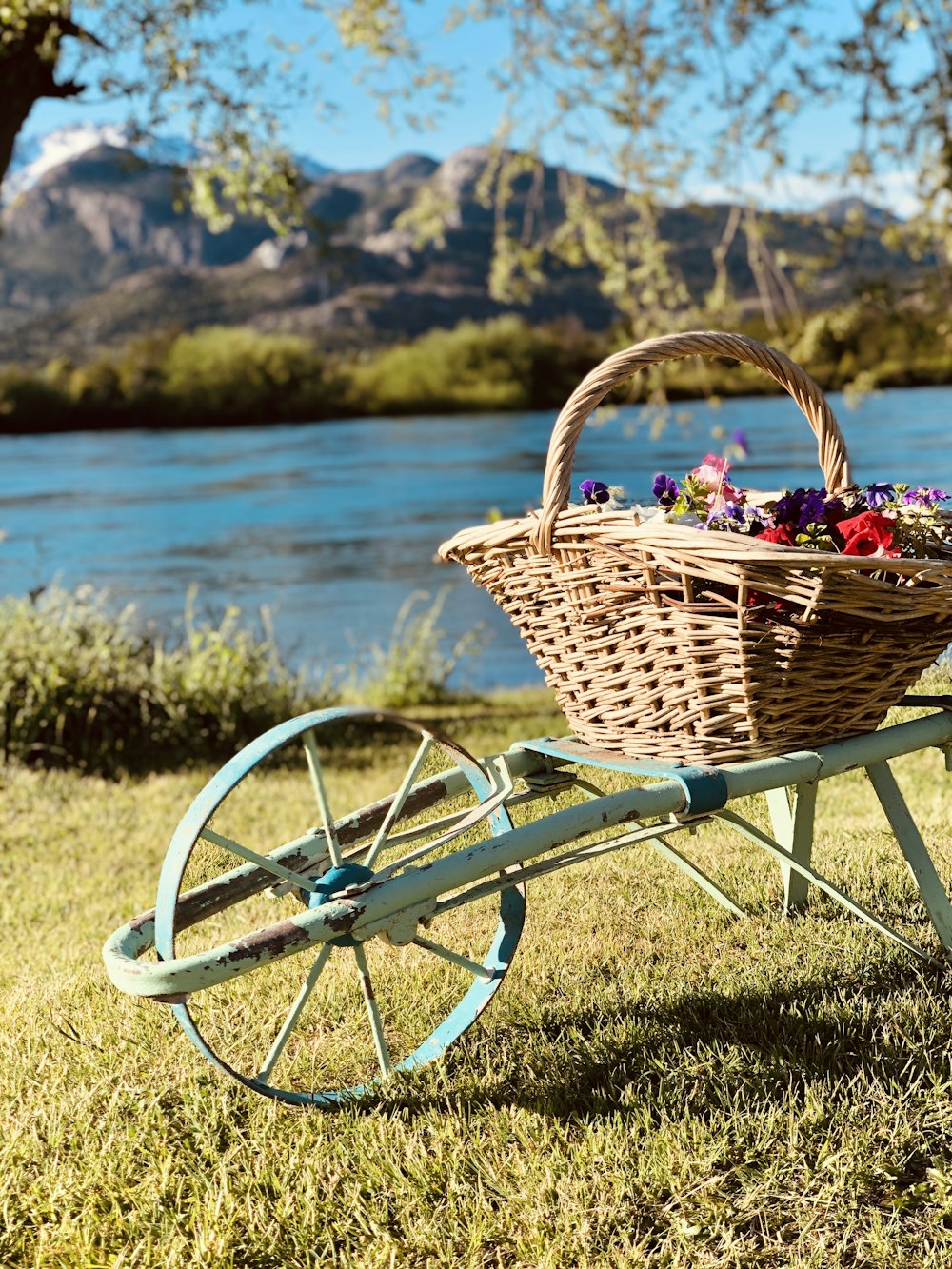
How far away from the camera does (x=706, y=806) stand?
1.89 m

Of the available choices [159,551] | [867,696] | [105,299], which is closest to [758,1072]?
[867,696]

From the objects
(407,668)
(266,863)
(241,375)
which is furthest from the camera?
(241,375)

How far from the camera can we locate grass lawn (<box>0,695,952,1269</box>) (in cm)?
166

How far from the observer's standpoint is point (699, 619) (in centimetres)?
189

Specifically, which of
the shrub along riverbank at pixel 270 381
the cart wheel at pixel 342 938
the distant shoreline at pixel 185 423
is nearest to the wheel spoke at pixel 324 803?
the cart wheel at pixel 342 938

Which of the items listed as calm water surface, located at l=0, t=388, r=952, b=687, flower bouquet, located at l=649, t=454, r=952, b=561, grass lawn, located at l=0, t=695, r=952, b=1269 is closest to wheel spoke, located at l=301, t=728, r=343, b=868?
grass lawn, located at l=0, t=695, r=952, b=1269

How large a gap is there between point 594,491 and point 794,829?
825 millimetres

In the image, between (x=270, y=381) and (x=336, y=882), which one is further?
(x=270, y=381)

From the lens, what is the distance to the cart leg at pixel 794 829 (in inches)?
94.9

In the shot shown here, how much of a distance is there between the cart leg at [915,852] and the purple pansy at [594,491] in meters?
0.70

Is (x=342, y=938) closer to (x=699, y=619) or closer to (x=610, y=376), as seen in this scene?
(x=699, y=619)

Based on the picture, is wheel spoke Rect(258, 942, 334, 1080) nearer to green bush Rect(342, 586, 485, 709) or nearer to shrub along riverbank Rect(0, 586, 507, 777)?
shrub along riverbank Rect(0, 586, 507, 777)

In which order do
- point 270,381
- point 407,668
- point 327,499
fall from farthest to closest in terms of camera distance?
point 327,499 < point 270,381 < point 407,668

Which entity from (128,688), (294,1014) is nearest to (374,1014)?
(294,1014)
